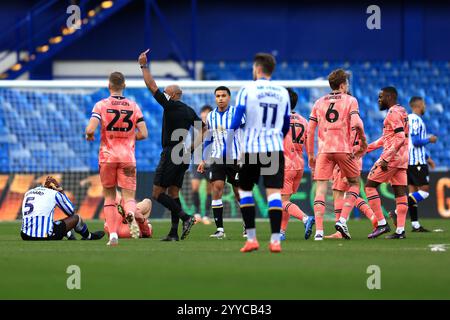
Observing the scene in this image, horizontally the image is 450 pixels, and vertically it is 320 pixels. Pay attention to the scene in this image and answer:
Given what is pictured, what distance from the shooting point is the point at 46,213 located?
13.0 meters

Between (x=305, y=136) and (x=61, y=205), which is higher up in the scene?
(x=305, y=136)

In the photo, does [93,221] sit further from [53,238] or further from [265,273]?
Result: [265,273]

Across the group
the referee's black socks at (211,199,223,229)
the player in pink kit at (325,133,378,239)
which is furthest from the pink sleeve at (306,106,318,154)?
the referee's black socks at (211,199,223,229)

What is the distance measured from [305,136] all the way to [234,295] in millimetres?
6937

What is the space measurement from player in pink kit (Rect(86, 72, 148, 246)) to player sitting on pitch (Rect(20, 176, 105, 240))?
39.1 inches

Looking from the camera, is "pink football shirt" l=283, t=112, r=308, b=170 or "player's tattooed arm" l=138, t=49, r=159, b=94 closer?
"player's tattooed arm" l=138, t=49, r=159, b=94

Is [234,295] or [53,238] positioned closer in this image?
[234,295]

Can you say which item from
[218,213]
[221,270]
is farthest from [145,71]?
[221,270]

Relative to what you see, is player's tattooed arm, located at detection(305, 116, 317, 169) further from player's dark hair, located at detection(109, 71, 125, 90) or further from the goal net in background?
→ the goal net in background

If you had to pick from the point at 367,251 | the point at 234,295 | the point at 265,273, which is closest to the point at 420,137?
the point at 367,251

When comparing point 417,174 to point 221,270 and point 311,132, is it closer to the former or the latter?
point 311,132

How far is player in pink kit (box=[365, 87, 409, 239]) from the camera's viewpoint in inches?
538

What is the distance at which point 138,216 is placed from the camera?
14227mm
